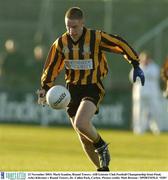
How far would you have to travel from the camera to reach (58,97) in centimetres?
1195

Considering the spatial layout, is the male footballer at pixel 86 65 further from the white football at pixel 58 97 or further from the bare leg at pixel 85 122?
the white football at pixel 58 97

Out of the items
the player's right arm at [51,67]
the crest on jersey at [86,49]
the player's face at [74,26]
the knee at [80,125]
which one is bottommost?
the knee at [80,125]

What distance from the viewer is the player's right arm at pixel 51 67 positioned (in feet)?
40.4

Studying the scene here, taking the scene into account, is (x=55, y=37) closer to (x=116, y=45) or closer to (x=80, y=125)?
(x=116, y=45)

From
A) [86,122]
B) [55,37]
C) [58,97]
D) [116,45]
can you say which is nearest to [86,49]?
[116,45]

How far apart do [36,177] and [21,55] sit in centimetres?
1685

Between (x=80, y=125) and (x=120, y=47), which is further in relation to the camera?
(x=120, y=47)

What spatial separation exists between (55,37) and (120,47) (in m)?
15.2

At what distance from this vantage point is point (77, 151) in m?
18.4

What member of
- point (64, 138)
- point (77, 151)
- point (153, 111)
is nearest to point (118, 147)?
point (77, 151)

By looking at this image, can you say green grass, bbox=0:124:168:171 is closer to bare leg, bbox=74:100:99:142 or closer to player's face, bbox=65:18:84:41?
bare leg, bbox=74:100:99:142

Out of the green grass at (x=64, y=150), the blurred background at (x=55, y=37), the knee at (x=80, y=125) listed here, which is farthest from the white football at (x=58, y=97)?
the blurred background at (x=55, y=37)

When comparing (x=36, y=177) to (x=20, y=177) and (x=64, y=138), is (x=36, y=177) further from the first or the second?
(x=64, y=138)

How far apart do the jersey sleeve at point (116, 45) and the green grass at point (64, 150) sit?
6.55 feet
